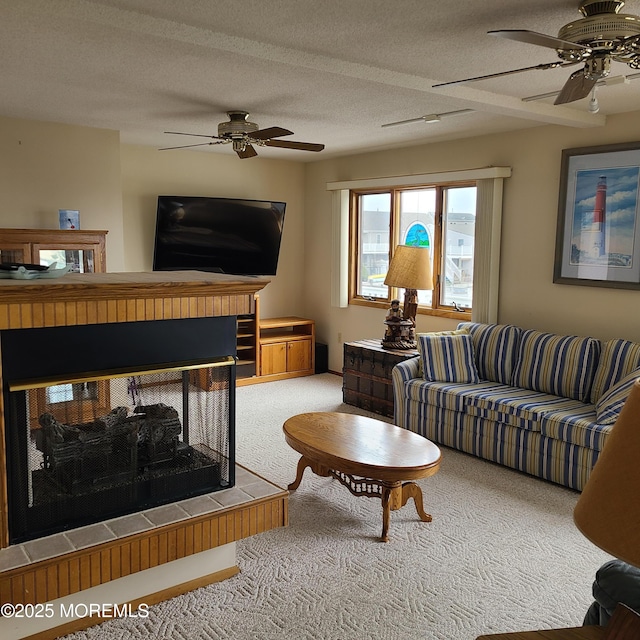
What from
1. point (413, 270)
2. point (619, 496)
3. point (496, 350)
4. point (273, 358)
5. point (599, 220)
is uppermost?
point (599, 220)

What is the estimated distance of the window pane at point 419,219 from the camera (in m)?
6.03

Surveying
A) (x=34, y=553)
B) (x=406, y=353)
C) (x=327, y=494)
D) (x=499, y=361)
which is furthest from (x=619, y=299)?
(x=34, y=553)

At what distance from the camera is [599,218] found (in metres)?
4.54

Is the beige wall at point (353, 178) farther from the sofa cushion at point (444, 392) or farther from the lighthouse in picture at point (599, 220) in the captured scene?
the sofa cushion at point (444, 392)

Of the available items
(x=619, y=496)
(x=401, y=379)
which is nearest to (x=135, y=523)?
(x=619, y=496)

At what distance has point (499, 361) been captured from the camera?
15.9 feet

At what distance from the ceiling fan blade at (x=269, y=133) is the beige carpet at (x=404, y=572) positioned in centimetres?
219

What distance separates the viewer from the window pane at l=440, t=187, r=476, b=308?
5.65 m

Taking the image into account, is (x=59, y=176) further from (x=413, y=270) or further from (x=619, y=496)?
(x=619, y=496)

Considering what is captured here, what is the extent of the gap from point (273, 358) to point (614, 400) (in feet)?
12.3

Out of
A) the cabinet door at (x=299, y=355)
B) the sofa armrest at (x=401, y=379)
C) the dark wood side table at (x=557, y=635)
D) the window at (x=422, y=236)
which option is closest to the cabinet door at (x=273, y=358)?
the cabinet door at (x=299, y=355)

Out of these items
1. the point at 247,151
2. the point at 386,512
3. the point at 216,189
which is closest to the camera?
the point at 386,512

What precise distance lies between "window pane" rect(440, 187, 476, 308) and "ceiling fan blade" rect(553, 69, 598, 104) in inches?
111

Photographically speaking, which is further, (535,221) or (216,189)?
(216,189)
